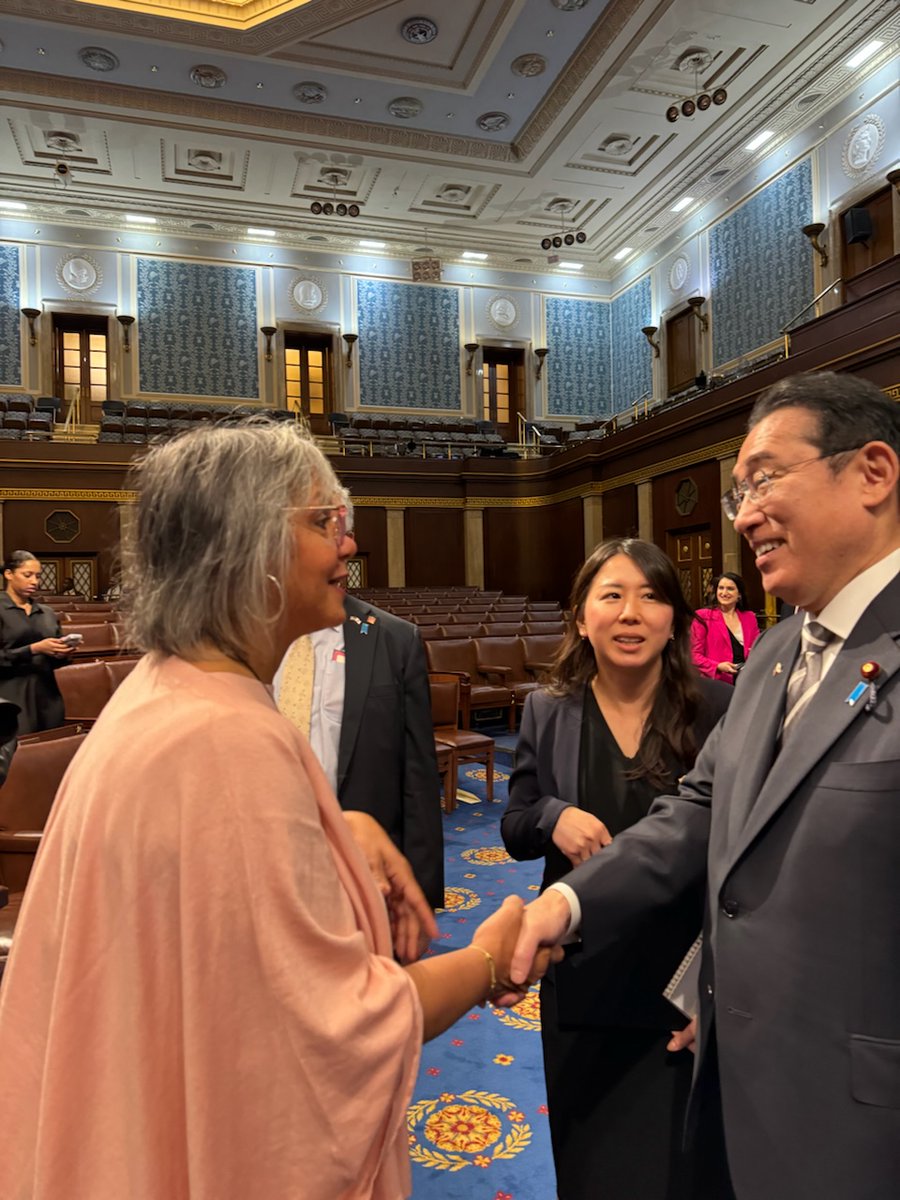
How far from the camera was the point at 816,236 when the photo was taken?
11.8m

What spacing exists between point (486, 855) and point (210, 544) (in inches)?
148

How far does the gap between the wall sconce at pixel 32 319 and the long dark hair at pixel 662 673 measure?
15.9 m

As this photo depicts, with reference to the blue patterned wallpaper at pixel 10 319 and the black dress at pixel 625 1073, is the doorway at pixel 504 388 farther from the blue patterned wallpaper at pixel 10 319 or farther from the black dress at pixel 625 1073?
the black dress at pixel 625 1073

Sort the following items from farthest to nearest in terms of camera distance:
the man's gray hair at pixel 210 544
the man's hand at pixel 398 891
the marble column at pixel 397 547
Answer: the marble column at pixel 397 547, the man's hand at pixel 398 891, the man's gray hair at pixel 210 544

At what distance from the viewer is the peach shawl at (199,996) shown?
30.0 inches

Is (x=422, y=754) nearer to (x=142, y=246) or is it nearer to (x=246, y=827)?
(x=246, y=827)

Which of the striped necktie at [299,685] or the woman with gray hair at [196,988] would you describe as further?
the striped necktie at [299,685]

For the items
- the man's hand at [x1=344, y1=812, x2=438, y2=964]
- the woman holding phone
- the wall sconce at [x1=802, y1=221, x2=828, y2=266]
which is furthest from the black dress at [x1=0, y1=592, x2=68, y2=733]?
the wall sconce at [x1=802, y1=221, x2=828, y2=266]

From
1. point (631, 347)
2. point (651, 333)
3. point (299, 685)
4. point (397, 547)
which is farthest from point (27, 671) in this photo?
point (631, 347)

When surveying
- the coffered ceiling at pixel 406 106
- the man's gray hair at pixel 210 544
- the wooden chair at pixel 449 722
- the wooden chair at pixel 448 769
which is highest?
the coffered ceiling at pixel 406 106

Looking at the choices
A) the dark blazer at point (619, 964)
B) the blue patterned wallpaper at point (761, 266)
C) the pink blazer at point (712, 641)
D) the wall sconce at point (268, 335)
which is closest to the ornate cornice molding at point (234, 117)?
the wall sconce at point (268, 335)

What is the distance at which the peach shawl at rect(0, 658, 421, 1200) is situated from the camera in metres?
0.76

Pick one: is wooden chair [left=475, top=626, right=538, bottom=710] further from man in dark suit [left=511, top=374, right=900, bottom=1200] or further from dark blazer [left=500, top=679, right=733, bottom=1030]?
man in dark suit [left=511, top=374, right=900, bottom=1200]

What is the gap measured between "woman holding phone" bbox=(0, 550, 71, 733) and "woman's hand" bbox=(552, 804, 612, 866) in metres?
3.72
